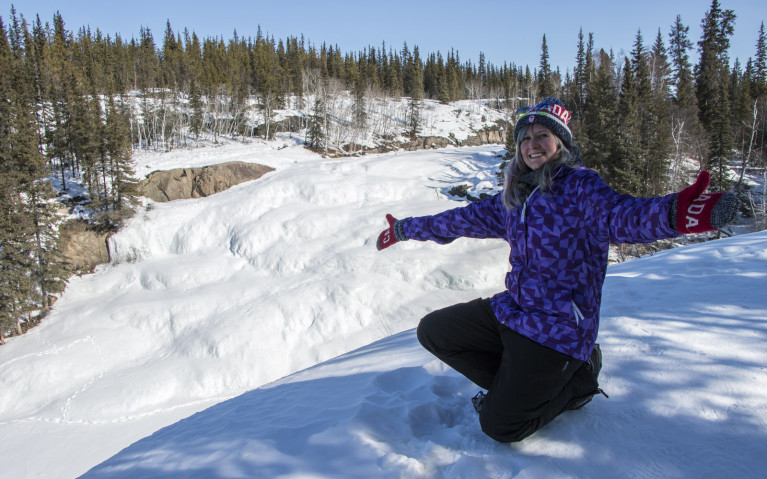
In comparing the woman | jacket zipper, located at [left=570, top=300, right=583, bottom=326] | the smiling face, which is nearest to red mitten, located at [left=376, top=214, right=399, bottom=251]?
the woman

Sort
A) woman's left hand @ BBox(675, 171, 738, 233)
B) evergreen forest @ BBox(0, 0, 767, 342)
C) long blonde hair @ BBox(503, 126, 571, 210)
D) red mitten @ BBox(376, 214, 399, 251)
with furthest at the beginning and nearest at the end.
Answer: evergreen forest @ BBox(0, 0, 767, 342), red mitten @ BBox(376, 214, 399, 251), long blonde hair @ BBox(503, 126, 571, 210), woman's left hand @ BBox(675, 171, 738, 233)

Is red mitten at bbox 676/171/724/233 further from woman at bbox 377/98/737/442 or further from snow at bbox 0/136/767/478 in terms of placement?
snow at bbox 0/136/767/478

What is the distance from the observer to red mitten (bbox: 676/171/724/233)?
1.38 meters

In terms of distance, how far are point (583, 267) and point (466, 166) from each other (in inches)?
1114

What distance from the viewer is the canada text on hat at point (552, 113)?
207 centimetres

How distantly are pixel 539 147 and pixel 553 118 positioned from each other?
17cm

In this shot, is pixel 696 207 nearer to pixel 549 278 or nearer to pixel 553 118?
pixel 549 278

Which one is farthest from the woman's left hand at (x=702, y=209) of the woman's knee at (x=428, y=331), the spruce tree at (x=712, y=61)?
the spruce tree at (x=712, y=61)

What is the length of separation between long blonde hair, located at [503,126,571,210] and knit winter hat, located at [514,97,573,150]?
4 centimetres

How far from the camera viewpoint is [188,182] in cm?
2452

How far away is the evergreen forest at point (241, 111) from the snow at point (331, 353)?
3123mm

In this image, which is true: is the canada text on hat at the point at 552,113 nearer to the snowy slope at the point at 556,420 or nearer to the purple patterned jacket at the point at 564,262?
the purple patterned jacket at the point at 564,262

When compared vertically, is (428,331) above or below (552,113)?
below

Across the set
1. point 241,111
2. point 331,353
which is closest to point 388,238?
point 331,353
